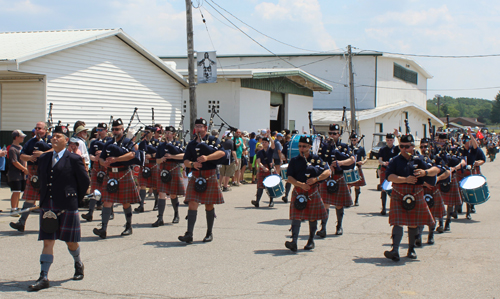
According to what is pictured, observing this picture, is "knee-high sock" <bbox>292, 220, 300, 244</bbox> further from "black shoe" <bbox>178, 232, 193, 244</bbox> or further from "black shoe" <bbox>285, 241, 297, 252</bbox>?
"black shoe" <bbox>178, 232, 193, 244</bbox>

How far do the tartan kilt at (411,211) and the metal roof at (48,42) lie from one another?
1043 centimetres

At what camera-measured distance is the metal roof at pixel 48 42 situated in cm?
1324

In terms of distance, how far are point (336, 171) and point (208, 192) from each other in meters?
2.54

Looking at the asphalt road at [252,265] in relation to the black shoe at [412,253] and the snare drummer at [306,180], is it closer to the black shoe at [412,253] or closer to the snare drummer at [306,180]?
the black shoe at [412,253]

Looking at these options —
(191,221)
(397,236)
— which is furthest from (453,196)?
(191,221)

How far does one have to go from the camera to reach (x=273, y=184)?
10500 millimetres

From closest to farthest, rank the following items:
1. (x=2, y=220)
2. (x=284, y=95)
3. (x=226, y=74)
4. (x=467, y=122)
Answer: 1. (x=2, y=220)
2. (x=226, y=74)
3. (x=284, y=95)
4. (x=467, y=122)

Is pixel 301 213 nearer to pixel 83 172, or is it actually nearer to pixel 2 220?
pixel 83 172

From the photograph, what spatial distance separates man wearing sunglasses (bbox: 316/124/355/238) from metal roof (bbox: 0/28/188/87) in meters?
8.62

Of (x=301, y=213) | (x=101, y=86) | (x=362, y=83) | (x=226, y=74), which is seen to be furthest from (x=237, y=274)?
(x=362, y=83)

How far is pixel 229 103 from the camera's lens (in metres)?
21.8

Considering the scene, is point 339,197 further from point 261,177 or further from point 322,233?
point 261,177

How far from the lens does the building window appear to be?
147 ft

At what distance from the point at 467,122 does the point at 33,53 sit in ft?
393
